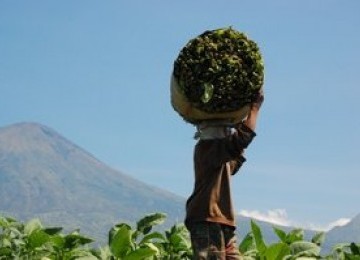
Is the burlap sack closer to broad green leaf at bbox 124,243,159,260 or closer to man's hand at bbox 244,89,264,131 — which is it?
man's hand at bbox 244,89,264,131

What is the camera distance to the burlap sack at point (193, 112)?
5055mm

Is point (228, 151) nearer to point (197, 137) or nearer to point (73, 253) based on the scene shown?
point (197, 137)

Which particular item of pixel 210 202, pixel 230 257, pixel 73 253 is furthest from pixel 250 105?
pixel 73 253

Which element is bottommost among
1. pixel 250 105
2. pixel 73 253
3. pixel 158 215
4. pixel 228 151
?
pixel 73 253

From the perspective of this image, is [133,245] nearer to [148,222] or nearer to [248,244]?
[148,222]

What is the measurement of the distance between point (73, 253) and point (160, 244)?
851 mm

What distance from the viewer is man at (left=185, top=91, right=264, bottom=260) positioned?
4891mm

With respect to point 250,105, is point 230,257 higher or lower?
lower

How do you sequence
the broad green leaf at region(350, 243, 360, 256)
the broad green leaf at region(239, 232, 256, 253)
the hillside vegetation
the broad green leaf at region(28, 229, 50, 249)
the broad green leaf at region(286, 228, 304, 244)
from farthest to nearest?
1. the broad green leaf at region(239, 232, 256, 253)
2. the broad green leaf at region(286, 228, 304, 244)
3. the broad green leaf at region(350, 243, 360, 256)
4. the broad green leaf at region(28, 229, 50, 249)
5. the hillside vegetation

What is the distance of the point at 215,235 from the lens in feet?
16.1

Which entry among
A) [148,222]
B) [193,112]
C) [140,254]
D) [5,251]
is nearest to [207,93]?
[193,112]

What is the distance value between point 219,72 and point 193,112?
0.36m

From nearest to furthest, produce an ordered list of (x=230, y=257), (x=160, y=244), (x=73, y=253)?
1. (x=73, y=253)
2. (x=230, y=257)
3. (x=160, y=244)

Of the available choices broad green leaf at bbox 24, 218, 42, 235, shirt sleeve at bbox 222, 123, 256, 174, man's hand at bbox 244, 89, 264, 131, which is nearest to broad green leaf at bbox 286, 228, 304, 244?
shirt sleeve at bbox 222, 123, 256, 174
